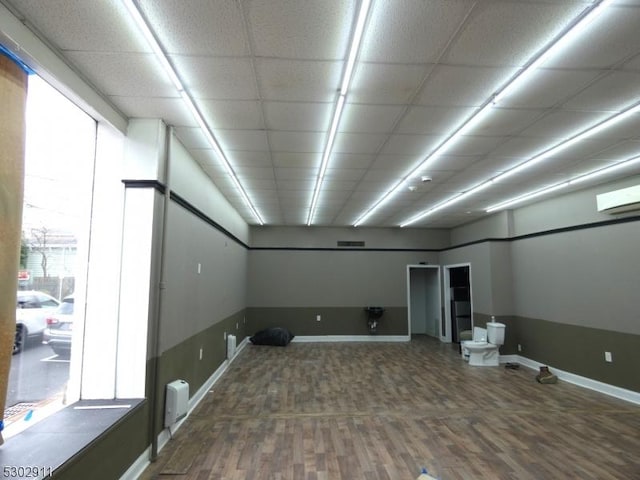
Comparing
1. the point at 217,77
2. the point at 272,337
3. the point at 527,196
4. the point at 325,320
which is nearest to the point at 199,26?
the point at 217,77

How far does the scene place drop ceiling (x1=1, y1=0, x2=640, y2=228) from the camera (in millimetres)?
1884

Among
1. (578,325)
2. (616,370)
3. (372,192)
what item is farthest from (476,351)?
(372,192)

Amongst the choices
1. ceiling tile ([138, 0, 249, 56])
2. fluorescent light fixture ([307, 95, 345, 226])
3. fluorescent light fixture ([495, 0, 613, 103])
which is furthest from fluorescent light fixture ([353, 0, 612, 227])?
ceiling tile ([138, 0, 249, 56])

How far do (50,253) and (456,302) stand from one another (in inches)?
327

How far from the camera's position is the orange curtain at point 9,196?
1724mm

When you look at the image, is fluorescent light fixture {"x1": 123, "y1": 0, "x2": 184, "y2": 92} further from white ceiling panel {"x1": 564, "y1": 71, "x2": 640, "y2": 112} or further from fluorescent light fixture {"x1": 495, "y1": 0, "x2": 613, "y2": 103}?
white ceiling panel {"x1": 564, "y1": 71, "x2": 640, "y2": 112}

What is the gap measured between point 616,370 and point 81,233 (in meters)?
6.39

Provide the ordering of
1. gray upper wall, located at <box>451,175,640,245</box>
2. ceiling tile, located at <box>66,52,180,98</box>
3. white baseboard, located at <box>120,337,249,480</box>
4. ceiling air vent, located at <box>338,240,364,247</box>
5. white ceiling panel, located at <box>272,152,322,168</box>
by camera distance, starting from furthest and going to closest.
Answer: ceiling air vent, located at <box>338,240,364,247</box> → gray upper wall, located at <box>451,175,640,245</box> → white ceiling panel, located at <box>272,152,322,168</box> → white baseboard, located at <box>120,337,249,480</box> → ceiling tile, located at <box>66,52,180,98</box>

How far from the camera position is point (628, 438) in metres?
3.40

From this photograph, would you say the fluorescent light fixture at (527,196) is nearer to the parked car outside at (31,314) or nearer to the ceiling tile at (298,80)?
the ceiling tile at (298,80)

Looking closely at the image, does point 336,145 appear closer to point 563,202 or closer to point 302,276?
point 563,202

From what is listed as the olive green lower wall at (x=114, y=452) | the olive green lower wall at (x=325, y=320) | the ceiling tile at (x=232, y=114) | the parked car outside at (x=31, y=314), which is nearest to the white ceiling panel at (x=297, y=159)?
the ceiling tile at (x=232, y=114)

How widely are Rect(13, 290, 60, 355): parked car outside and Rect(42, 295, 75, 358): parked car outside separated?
2.4 inches

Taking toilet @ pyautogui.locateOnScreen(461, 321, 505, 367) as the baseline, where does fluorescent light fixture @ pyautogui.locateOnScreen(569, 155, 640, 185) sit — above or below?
above
